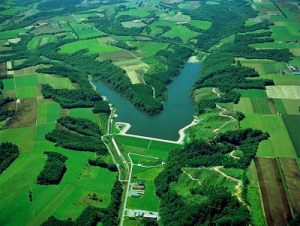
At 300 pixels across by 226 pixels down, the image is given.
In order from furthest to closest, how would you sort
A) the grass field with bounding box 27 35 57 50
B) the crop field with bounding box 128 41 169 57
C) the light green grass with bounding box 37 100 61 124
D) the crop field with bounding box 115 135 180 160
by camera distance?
the grass field with bounding box 27 35 57 50
the crop field with bounding box 128 41 169 57
the light green grass with bounding box 37 100 61 124
the crop field with bounding box 115 135 180 160

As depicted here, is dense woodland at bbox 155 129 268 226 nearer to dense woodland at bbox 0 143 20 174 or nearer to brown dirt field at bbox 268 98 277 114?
brown dirt field at bbox 268 98 277 114

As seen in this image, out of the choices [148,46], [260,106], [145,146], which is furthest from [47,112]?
[148,46]

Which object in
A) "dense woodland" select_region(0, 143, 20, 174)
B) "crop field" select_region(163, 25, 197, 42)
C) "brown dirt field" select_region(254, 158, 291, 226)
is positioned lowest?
"crop field" select_region(163, 25, 197, 42)

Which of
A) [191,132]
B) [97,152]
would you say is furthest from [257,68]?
[97,152]

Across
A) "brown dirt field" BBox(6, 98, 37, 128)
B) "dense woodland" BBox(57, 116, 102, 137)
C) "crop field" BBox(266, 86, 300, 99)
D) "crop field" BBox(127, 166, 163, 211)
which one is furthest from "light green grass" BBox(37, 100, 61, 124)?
"crop field" BBox(266, 86, 300, 99)

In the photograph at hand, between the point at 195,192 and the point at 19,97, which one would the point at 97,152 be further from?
the point at 19,97

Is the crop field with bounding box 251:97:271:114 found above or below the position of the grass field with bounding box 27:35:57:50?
above

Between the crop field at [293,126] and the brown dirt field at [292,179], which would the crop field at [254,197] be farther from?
the crop field at [293,126]

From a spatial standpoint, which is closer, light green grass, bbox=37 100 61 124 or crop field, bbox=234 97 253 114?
light green grass, bbox=37 100 61 124
